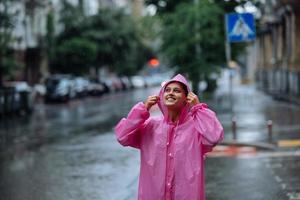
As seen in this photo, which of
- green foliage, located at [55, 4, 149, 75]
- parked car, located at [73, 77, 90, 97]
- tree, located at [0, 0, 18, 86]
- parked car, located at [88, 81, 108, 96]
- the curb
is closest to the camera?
the curb

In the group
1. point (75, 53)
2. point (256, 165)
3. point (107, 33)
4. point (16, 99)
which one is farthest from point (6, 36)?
point (107, 33)

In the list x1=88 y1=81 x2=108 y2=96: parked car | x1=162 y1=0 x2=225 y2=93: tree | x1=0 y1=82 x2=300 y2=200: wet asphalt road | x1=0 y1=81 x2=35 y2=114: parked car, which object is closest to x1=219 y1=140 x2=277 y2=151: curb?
x1=0 y1=82 x2=300 y2=200: wet asphalt road

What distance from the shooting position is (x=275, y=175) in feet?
39.3

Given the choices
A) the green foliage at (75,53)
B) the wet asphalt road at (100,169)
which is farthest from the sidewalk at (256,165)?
the green foliage at (75,53)

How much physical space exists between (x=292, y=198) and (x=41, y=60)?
158ft

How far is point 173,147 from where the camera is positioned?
17.8ft

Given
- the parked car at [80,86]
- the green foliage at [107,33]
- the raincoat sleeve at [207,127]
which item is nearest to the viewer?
the raincoat sleeve at [207,127]

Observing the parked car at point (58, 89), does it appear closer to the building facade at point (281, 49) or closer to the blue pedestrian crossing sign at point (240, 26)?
the building facade at point (281, 49)

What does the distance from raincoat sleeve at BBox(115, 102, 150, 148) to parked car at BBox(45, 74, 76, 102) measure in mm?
41232

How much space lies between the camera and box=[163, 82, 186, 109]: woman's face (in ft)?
17.8

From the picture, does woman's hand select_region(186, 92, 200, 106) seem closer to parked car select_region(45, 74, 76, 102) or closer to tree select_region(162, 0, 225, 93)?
tree select_region(162, 0, 225, 93)

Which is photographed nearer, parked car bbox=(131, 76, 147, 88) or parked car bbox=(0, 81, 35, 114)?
parked car bbox=(0, 81, 35, 114)

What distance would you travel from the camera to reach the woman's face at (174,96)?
5434 mm

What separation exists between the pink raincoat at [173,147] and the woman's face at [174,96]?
48 millimetres
